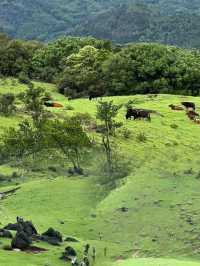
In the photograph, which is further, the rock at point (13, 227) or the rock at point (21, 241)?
the rock at point (13, 227)

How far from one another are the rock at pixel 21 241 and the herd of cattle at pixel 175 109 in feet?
104

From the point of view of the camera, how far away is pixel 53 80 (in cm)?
8588

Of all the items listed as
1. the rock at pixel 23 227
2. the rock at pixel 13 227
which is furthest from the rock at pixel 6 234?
the rock at pixel 13 227

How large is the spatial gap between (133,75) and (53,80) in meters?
14.4

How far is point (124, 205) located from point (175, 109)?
30.0 m

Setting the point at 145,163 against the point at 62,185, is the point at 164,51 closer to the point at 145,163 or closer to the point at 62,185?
the point at 145,163

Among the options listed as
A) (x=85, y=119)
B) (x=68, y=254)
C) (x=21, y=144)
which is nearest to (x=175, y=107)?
(x=85, y=119)

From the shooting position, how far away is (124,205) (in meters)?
29.1

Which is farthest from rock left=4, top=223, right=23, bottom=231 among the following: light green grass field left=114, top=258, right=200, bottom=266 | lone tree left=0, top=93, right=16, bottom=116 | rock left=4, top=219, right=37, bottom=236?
lone tree left=0, top=93, right=16, bottom=116

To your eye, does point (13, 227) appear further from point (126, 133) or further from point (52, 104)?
point (52, 104)

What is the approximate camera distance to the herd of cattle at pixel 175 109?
52656 mm

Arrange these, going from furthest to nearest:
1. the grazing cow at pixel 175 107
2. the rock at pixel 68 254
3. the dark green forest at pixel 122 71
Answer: the dark green forest at pixel 122 71
the grazing cow at pixel 175 107
the rock at pixel 68 254

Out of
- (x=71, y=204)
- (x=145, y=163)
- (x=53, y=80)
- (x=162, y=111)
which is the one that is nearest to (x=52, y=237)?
(x=71, y=204)

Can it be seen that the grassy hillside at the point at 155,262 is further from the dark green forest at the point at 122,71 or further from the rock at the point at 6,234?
the dark green forest at the point at 122,71
